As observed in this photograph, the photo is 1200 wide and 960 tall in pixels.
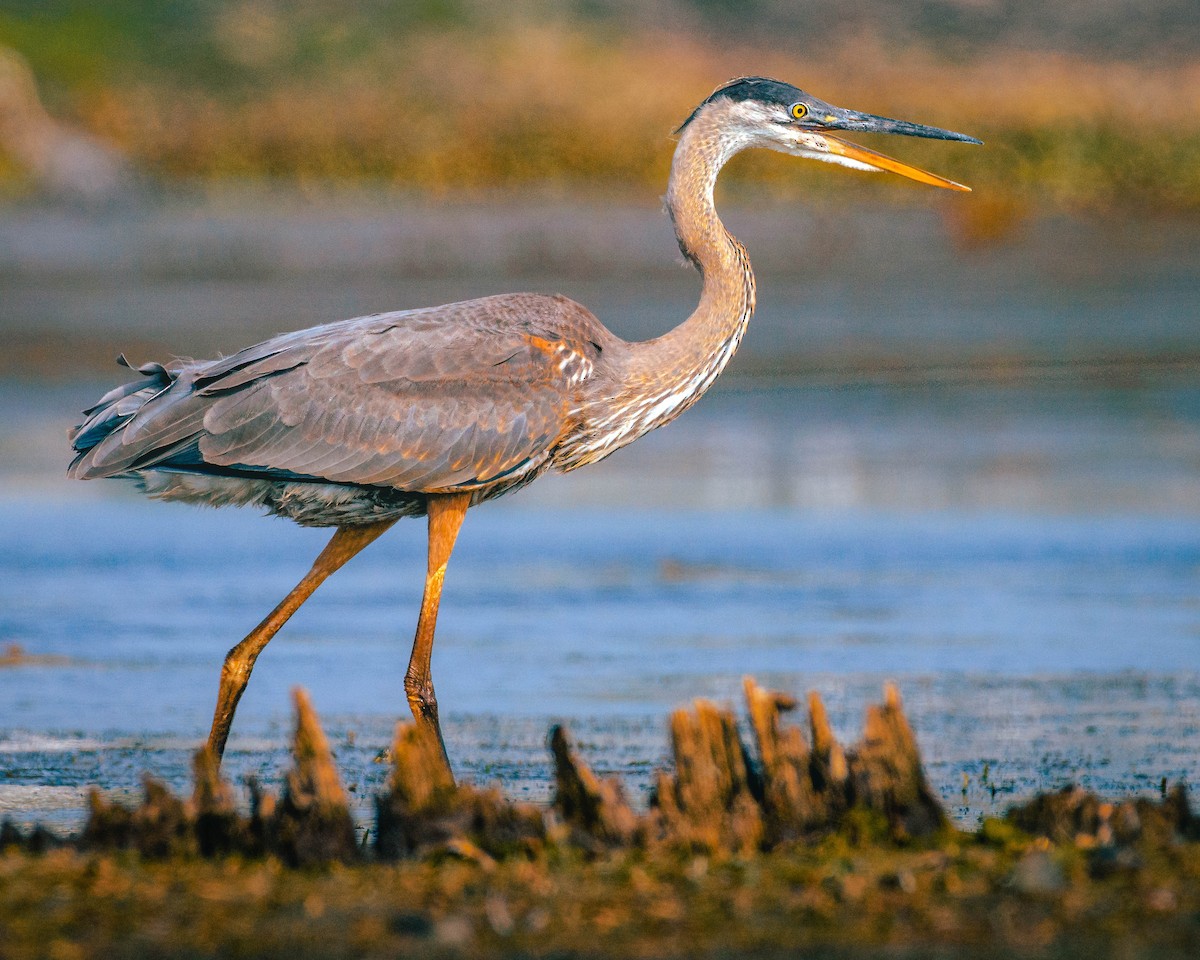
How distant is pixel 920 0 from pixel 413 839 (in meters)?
33.0

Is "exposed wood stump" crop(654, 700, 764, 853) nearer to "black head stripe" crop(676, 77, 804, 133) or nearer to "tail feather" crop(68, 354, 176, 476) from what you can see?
"tail feather" crop(68, 354, 176, 476)

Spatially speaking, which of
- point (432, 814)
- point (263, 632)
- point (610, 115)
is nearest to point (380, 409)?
point (263, 632)

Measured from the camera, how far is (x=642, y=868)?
17.5 ft

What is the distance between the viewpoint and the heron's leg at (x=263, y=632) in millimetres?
7526

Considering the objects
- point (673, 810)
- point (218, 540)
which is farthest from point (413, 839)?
point (218, 540)

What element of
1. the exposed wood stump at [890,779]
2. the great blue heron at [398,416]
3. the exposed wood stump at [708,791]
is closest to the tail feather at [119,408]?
the great blue heron at [398,416]

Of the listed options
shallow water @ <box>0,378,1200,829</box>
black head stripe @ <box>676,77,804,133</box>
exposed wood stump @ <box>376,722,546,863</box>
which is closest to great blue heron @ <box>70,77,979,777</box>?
shallow water @ <box>0,378,1200,829</box>

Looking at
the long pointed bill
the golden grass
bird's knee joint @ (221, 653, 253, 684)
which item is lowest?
bird's knee joint @ (221, 653, 253, 684)

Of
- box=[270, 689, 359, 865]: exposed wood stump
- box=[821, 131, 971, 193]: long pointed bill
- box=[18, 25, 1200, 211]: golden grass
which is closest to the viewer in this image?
box=[270, 689, 359, 865]: exposed wood stump

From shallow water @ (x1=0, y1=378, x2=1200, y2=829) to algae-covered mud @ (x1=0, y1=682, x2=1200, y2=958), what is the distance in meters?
0.96

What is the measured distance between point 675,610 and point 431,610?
2.73 meters

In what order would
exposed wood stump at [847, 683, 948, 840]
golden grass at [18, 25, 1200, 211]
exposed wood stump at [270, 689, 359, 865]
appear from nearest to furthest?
exposed wood stump at [270, 689, 359, 865] < exposed wood stump at [847, 683, 948, 840] < golden grass at [18, 25, 1200, 211]

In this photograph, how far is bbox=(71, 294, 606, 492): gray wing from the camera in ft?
26.0

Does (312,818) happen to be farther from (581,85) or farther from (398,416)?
(581,85)
